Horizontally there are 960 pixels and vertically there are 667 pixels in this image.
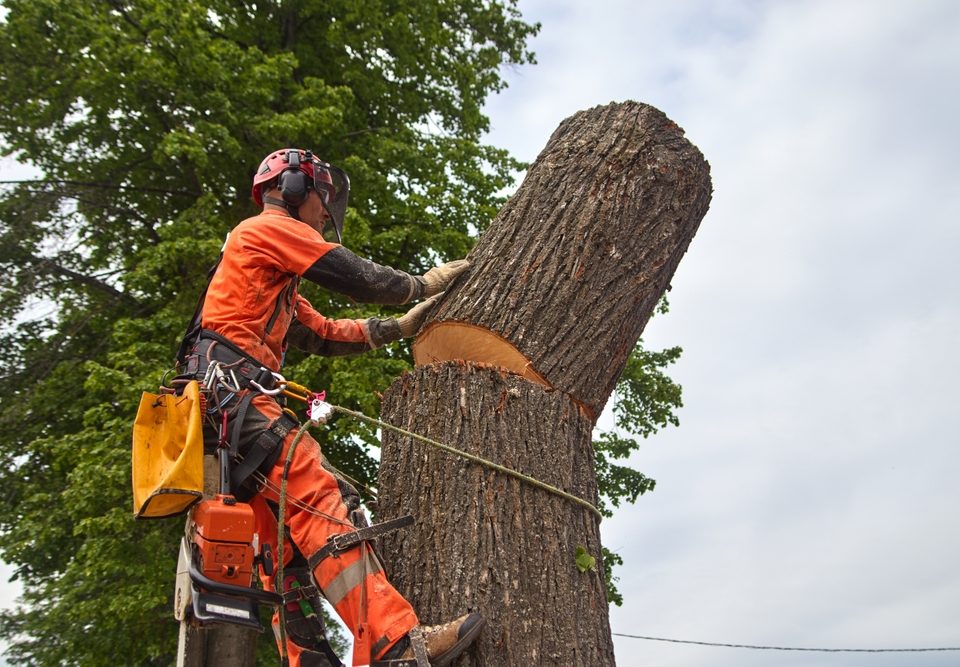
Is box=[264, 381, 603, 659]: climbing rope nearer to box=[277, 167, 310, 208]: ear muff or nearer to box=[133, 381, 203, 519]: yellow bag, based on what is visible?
box=[133, 381, 203, 519]: yellow bag

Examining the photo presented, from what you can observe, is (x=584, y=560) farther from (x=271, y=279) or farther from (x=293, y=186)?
(x=293, y=186)

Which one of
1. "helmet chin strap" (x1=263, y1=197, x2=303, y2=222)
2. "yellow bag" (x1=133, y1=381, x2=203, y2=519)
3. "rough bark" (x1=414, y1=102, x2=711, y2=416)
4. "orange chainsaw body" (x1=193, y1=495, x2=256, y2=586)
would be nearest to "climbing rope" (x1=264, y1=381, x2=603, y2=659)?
"orange chainsaw body" (x1=193, y1=495, x2=256, y2=586)

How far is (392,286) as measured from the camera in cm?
350

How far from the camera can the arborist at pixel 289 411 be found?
278cm

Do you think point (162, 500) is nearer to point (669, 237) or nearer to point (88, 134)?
point (669, 237)

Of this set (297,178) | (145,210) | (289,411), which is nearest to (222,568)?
(289,411)

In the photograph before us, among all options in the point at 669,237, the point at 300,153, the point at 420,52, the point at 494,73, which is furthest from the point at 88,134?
the point at 669,237

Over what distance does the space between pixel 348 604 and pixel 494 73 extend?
11.4m

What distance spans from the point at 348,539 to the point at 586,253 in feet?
4.73

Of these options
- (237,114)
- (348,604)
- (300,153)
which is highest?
(237,114)

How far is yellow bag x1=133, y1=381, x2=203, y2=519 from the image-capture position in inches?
114

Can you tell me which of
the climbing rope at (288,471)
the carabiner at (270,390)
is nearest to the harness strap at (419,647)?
the climbing rope at (288,471)

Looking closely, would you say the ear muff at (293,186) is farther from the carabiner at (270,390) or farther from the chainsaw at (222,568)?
the chainsaw at (222,568)

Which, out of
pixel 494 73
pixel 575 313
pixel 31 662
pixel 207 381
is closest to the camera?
pixel 207 381
